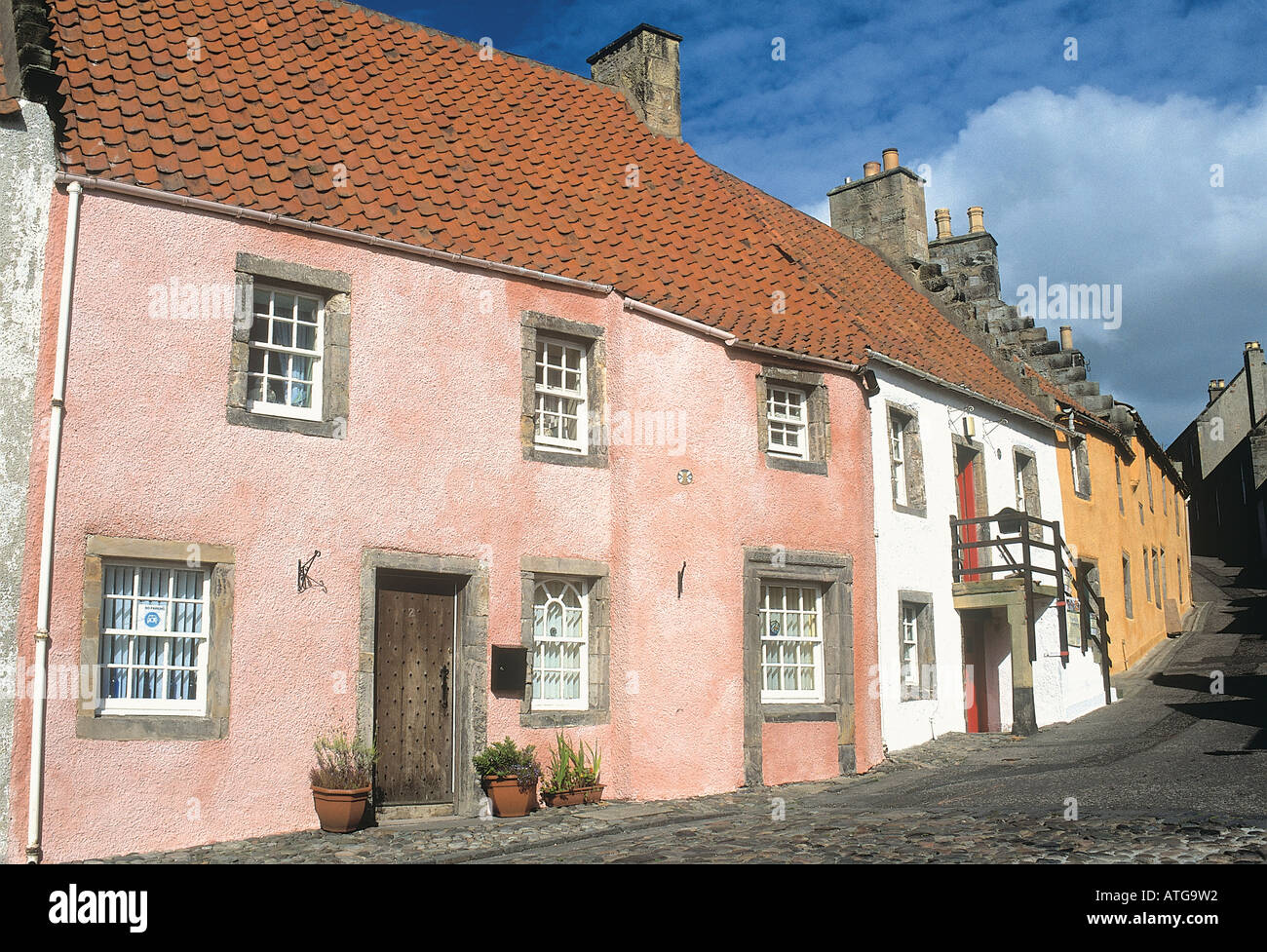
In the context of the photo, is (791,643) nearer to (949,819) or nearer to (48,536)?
(949,819)

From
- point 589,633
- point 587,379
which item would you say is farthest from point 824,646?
point 587,379

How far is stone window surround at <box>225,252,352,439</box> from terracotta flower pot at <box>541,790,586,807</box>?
4.30m

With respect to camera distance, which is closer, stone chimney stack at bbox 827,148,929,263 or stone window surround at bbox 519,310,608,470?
stone window surround at bbox 519,310,608,470

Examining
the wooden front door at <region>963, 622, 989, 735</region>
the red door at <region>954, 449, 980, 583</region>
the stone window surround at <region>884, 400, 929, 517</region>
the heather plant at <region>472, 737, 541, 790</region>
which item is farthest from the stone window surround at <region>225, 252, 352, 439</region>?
the wooden front door at <region>963, 622, 989, 735</region>

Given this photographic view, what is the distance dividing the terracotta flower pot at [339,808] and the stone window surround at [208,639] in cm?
109

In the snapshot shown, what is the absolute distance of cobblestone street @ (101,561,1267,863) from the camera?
918 centimetres

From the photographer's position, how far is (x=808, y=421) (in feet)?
53.4

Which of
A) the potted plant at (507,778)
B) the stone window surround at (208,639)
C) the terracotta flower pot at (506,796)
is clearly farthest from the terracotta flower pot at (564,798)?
the stone window surround at (208,639)

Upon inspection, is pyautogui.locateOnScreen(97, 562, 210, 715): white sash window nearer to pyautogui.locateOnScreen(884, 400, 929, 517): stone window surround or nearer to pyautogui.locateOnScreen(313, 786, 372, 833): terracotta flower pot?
pyautogui.locateOnScreen(313, 786, 372, 833): terracotta flower pot

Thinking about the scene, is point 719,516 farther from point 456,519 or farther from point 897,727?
point 897,727

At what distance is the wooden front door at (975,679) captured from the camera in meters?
19.9

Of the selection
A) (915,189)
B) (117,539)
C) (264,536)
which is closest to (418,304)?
(264,536)

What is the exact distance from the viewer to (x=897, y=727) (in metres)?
17.2

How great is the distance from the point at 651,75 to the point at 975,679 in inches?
426
